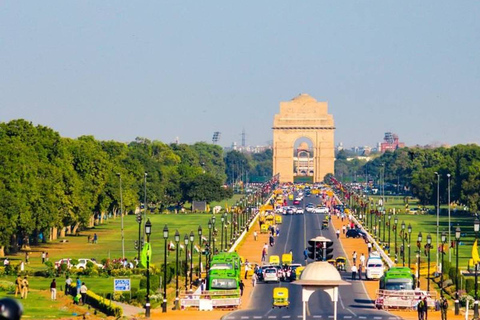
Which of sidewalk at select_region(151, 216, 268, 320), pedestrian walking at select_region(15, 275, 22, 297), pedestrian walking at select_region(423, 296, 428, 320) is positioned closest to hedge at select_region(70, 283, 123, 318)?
sidewalk at select_region(151, 216, 268, 320)

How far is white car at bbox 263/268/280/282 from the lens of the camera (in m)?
60.3

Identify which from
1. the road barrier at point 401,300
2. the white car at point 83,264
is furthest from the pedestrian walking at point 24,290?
the road barrier at point 401,300

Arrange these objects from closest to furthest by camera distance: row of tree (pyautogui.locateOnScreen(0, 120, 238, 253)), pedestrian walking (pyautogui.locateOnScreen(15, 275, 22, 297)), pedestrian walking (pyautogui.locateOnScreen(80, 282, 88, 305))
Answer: pedestrian walking (pyautogui.locateOnScreen(80, 282, 88, 305))
pedestrian walking (pyautogui.locateOnScreen(15, 275, 22, 297))
row of tree (pyautogui.locateOnScreen(0, 120, 238, 253))

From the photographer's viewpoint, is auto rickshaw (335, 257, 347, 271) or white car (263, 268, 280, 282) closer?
white car (263, 268, 280, 282)

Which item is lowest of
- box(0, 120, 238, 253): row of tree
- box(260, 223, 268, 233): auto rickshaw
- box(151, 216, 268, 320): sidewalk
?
box(151, 216, 268, 320): sidewalk

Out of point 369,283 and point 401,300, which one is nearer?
point 401,300

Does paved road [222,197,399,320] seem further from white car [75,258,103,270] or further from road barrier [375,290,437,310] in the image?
white car [75,258,103,270]

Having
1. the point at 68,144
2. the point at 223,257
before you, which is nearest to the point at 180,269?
the point at 223,257

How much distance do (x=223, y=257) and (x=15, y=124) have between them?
39.2 m

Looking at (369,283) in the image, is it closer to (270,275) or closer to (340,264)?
(270,275)

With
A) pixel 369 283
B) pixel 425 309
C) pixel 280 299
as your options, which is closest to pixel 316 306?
pixel 280 299

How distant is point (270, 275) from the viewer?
60281mm

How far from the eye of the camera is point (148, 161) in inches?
5802

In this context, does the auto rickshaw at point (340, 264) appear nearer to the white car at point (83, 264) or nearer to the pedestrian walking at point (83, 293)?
the white car at point (83, 264)
